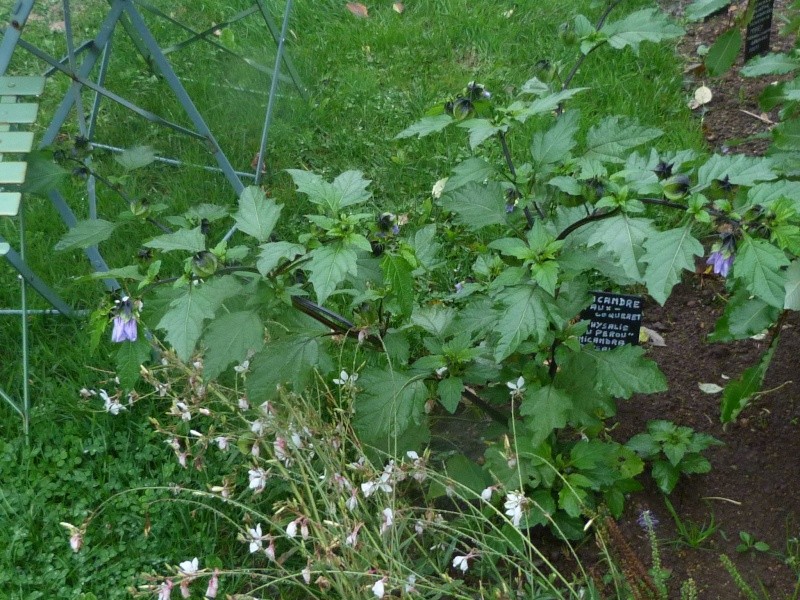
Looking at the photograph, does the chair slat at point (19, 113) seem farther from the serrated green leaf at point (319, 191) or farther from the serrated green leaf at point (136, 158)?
the serrated green leaf at point (319, 191)

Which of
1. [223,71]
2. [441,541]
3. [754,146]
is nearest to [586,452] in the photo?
[441,541]

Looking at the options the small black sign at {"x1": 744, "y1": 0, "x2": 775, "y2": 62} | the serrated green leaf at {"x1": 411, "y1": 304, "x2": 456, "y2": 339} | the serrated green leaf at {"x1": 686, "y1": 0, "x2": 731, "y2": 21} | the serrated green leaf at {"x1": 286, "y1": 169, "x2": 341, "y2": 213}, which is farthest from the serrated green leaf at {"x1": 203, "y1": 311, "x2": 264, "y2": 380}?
the small black sign at {"x1": 744, "y1": 0, "x2": 775, "y2": 62}

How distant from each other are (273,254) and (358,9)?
3293mm

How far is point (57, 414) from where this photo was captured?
2814mm

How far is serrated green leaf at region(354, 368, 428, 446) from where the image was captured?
6.64ft

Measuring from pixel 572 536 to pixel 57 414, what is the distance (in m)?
1.64

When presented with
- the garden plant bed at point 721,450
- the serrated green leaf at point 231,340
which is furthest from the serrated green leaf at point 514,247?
the garden plant bed at point 721,450

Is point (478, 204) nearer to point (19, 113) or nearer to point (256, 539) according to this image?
point (256, 539)

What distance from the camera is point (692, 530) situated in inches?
88.4

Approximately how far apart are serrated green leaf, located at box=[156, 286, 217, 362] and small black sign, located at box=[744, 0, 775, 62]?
2993 millimetres

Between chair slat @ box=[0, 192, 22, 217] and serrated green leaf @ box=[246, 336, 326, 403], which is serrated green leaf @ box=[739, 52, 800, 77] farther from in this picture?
chair slat @ box=[0, 192, 22, 217]

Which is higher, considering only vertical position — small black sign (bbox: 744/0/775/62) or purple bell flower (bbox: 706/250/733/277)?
small black sign (bbox: 744/0/775/62)

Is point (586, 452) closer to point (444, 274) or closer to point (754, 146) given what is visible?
point (444, 274)

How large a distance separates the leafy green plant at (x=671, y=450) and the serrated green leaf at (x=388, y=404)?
662mm
